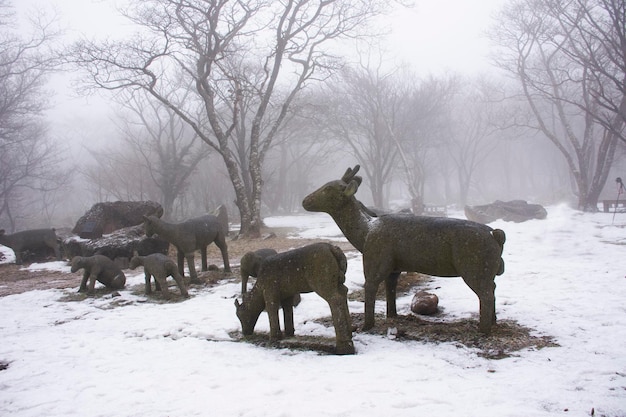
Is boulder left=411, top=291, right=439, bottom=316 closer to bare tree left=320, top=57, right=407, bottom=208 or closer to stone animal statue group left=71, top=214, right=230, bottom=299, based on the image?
stone animal statue group left=71, top=214, right=230, bottom=299

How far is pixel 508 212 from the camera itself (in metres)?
19.6

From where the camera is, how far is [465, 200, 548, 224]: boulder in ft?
62.7

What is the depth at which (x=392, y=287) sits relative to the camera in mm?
5590

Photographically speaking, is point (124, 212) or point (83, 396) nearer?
point (83, 396)

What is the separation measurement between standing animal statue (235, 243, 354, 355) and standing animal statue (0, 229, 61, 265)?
10526mm

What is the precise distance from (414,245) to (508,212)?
16.9m

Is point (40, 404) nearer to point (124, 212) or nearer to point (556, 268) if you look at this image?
point (556, 268)

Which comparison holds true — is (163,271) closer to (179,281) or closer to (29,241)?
(179,281)

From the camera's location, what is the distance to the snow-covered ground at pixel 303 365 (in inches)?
127

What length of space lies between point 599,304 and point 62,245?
13.8m

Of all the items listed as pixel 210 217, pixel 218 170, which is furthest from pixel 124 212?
pixel 218 170

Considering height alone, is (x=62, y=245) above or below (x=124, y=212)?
below

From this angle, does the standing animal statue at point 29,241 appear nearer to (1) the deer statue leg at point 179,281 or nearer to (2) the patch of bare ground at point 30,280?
(2) the patch of bare ground at point 30,280

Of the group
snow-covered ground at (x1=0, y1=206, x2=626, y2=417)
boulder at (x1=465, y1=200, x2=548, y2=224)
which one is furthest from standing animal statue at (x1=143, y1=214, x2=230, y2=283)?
boulder at (x1=465, y1=200, x2=548, y2=224)
